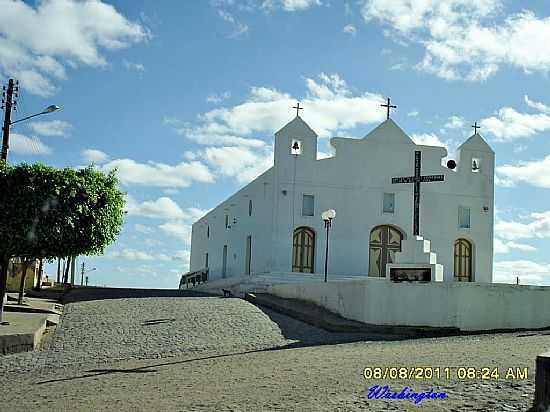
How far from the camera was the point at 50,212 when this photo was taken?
60.2 ft

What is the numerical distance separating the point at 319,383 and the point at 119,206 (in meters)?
11.0

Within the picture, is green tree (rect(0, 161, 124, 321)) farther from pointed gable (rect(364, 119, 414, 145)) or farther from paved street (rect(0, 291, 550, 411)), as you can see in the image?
pointed gable (rect(364, 119, 414, 145))

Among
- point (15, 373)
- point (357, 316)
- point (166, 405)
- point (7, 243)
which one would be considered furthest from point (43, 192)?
point (166, 405)

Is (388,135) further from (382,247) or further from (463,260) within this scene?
(463,260)

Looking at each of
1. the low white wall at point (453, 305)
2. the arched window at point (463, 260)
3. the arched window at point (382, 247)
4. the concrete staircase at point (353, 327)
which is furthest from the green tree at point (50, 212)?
the arched window at point (463, 260)

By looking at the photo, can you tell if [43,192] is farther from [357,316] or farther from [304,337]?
[357,316]

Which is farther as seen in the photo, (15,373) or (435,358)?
(15,373)

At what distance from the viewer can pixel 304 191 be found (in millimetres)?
33312

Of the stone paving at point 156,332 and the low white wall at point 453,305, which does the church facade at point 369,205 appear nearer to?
the stone paving at point 156,332

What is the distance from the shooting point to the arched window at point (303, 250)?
33.0 metres

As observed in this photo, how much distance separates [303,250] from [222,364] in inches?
780

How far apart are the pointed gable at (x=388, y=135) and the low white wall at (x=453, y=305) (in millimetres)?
14659

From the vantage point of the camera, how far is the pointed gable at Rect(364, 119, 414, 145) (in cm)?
3438

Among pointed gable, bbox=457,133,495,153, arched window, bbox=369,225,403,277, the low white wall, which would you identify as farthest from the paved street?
pointed gable, bbox=457,133,495,153
